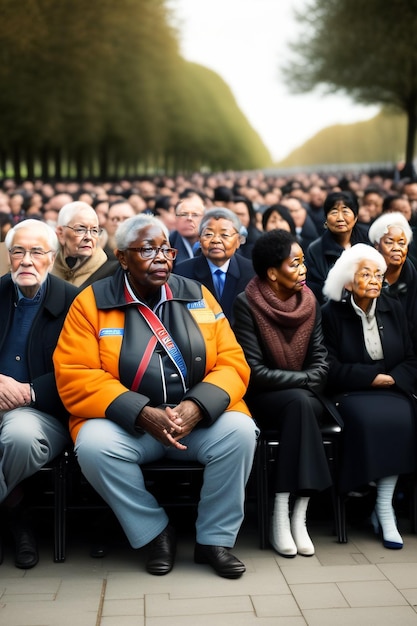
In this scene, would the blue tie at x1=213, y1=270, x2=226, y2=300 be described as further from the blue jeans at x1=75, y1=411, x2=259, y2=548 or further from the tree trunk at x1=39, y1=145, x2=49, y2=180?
the tree trunk at x1=39, y1=145, x2=49, y2=180

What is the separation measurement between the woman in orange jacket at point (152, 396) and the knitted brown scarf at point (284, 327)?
0.99ft

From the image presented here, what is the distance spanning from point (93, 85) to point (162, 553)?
42542 millimetres

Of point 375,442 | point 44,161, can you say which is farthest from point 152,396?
point 44,161

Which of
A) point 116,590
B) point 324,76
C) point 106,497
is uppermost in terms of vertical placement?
point 324,76

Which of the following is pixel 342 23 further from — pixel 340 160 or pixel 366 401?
pixel 366 401

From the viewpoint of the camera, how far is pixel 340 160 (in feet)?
228

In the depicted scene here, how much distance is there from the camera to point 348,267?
5547 millimetres

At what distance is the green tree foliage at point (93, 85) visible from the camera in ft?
136

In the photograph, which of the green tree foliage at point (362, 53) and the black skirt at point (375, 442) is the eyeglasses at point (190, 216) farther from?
the green tree foliage at point (362, 53)

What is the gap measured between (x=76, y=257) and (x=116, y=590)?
2.62 metres

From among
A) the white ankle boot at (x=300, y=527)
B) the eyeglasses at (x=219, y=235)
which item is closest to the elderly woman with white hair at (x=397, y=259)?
the eyeglasses at (x=219, y=235)

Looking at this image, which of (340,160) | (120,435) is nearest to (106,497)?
(120,435)

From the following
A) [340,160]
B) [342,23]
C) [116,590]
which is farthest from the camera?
[340,160]

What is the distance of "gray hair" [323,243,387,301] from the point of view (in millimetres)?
5531
